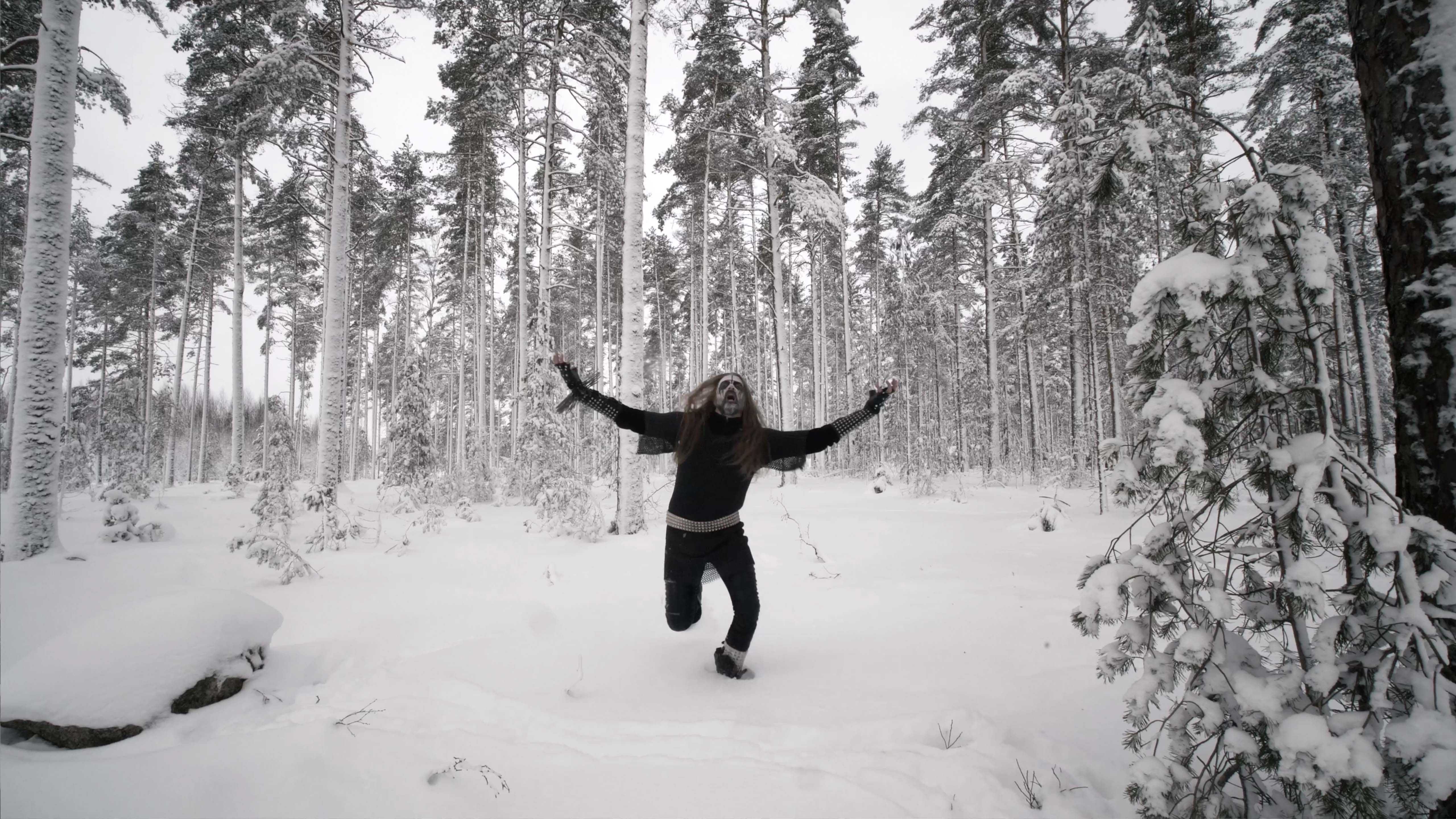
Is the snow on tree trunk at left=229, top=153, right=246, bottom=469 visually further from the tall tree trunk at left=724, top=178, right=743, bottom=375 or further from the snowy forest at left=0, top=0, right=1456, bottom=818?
the tall tree trunk at left=724, top=178, right=743, bottom=375

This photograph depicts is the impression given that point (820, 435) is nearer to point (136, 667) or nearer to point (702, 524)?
point (702, 524)

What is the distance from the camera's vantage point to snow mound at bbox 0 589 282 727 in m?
1.79

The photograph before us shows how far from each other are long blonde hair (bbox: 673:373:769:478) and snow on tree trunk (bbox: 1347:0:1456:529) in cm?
277

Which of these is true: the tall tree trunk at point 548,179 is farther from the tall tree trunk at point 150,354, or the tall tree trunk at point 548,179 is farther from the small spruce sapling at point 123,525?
the tall tree trunk at point 150,354

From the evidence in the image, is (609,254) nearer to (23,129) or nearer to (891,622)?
(23,129)

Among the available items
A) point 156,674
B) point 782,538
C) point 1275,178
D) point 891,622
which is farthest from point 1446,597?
point 782,538

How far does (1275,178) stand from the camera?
2010mm

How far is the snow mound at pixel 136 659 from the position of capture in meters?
1.79

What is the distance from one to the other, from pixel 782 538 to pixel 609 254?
1932cm

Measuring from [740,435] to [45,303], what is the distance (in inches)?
302

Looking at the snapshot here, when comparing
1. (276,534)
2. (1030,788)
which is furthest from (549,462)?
(1030,788)

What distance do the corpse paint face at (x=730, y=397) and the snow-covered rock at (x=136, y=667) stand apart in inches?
115

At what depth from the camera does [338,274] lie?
31.2 feet

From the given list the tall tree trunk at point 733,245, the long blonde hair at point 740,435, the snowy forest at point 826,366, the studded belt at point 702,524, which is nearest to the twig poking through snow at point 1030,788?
the snowy forest at point 826,366
